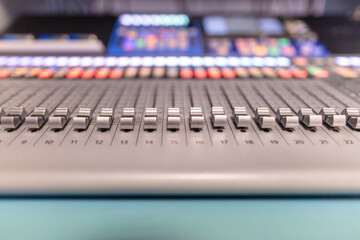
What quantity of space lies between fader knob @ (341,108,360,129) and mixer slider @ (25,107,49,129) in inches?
21.9

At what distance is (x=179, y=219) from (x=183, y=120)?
7.3 inches

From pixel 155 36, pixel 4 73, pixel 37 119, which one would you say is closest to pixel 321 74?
pixel 155 36

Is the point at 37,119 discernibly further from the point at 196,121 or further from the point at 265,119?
the point at 265,119

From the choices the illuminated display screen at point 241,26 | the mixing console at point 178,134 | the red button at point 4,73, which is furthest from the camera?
the illuminated display screen at point 241,26

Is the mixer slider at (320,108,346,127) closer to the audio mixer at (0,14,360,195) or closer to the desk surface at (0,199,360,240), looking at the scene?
the audio mixer at (0,14,360,195)

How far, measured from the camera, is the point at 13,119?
491 mm

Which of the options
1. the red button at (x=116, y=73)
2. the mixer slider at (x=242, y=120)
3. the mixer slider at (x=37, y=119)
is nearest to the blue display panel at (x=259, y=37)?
the red button at (x=116, y=73)

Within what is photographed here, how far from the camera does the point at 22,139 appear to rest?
48 cm

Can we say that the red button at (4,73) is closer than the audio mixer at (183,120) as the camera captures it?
No

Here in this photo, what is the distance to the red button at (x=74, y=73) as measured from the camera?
2.52ft

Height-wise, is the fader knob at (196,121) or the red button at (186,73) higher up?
the red button at (186,73)

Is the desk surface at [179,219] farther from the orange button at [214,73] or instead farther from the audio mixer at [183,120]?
the orange button at [214,73]

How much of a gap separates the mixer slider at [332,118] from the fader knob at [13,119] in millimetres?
560

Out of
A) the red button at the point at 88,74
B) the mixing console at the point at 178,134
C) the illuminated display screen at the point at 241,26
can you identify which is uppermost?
the illuminated display screen at the point at 241,26
